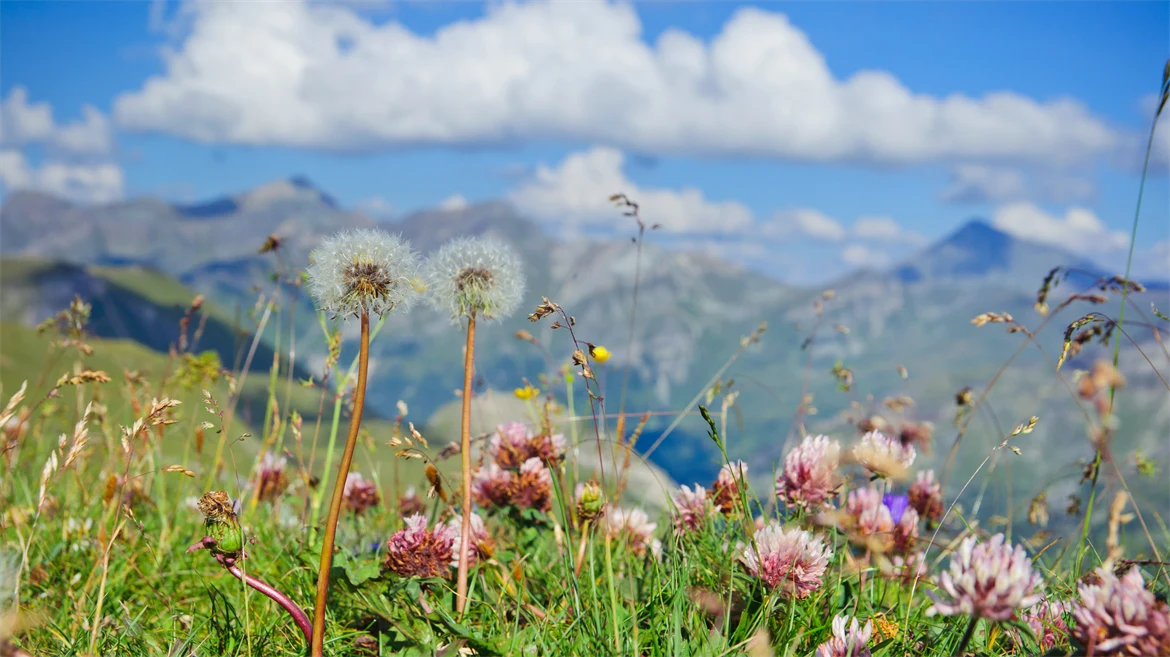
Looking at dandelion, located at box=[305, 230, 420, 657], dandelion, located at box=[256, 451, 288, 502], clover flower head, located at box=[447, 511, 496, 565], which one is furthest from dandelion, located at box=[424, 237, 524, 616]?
dandelion, located at box=[256, 451, 288, 502]

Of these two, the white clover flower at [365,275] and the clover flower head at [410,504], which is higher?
the white clover flower at [365,275]

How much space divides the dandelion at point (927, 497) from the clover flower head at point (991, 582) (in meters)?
2.86

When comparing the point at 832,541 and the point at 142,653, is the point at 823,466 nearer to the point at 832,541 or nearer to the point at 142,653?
the point at 832,541

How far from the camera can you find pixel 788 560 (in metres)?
2.85

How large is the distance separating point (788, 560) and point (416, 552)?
4.50 feet

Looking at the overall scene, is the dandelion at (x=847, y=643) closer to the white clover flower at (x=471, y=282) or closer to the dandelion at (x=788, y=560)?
the dandelion at (x=788, y=560)

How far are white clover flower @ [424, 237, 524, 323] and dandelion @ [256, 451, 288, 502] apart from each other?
11.2ft

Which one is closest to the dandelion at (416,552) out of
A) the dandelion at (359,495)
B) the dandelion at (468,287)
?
the dandelion at (468,287)

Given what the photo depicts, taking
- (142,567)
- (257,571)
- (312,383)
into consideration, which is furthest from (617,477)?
(142,567)

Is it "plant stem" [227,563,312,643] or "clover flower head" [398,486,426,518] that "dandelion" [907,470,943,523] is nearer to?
"clover flower head" [398,486,426,518]

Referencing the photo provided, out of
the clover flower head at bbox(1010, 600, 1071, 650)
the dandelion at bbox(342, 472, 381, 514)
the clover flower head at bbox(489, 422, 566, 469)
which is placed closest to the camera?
the clover flower head at bbox(1010, 600, 1071, 650)

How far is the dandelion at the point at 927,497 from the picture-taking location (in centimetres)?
451

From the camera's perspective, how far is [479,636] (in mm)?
2654

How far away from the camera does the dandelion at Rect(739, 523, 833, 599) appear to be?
2838 mm
